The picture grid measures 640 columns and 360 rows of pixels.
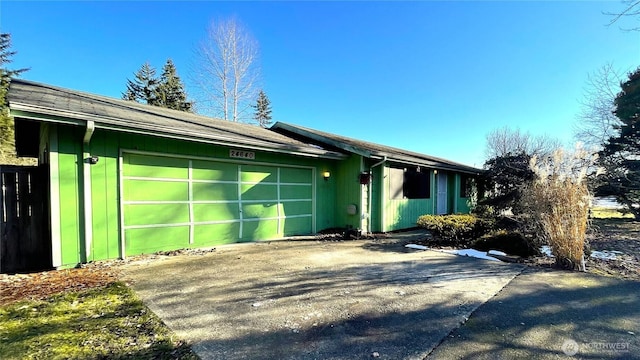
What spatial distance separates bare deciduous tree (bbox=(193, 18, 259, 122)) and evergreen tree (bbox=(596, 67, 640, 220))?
1817 centimetres

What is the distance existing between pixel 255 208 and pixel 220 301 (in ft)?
13.3

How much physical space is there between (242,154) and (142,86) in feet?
86.6

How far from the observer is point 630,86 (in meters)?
11.7

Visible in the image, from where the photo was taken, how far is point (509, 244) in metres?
6.17

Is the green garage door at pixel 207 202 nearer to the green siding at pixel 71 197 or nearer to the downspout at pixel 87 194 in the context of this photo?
the downspout at pixel 87 194

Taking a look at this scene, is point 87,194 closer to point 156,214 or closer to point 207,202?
point 156,214

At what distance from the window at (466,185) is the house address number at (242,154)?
Result: 34.2 ft

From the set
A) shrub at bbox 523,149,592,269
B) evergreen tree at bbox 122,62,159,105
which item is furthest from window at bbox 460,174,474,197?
evergreen tree at bbox 122,62,159,105

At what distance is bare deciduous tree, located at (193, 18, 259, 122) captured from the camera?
16737 mm

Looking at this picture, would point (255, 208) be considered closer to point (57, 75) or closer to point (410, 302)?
point (410, 302)

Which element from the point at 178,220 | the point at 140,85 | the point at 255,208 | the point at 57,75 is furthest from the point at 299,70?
the point at 140,85

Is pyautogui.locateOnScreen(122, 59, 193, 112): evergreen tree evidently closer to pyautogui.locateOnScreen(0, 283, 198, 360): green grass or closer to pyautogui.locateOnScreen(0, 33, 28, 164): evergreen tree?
pyautogui.locateOnScreen(0, 33, 28, 164): evergreen tree

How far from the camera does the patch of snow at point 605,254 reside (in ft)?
18.5

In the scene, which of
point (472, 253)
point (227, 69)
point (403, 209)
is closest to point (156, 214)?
point (472, 253)
